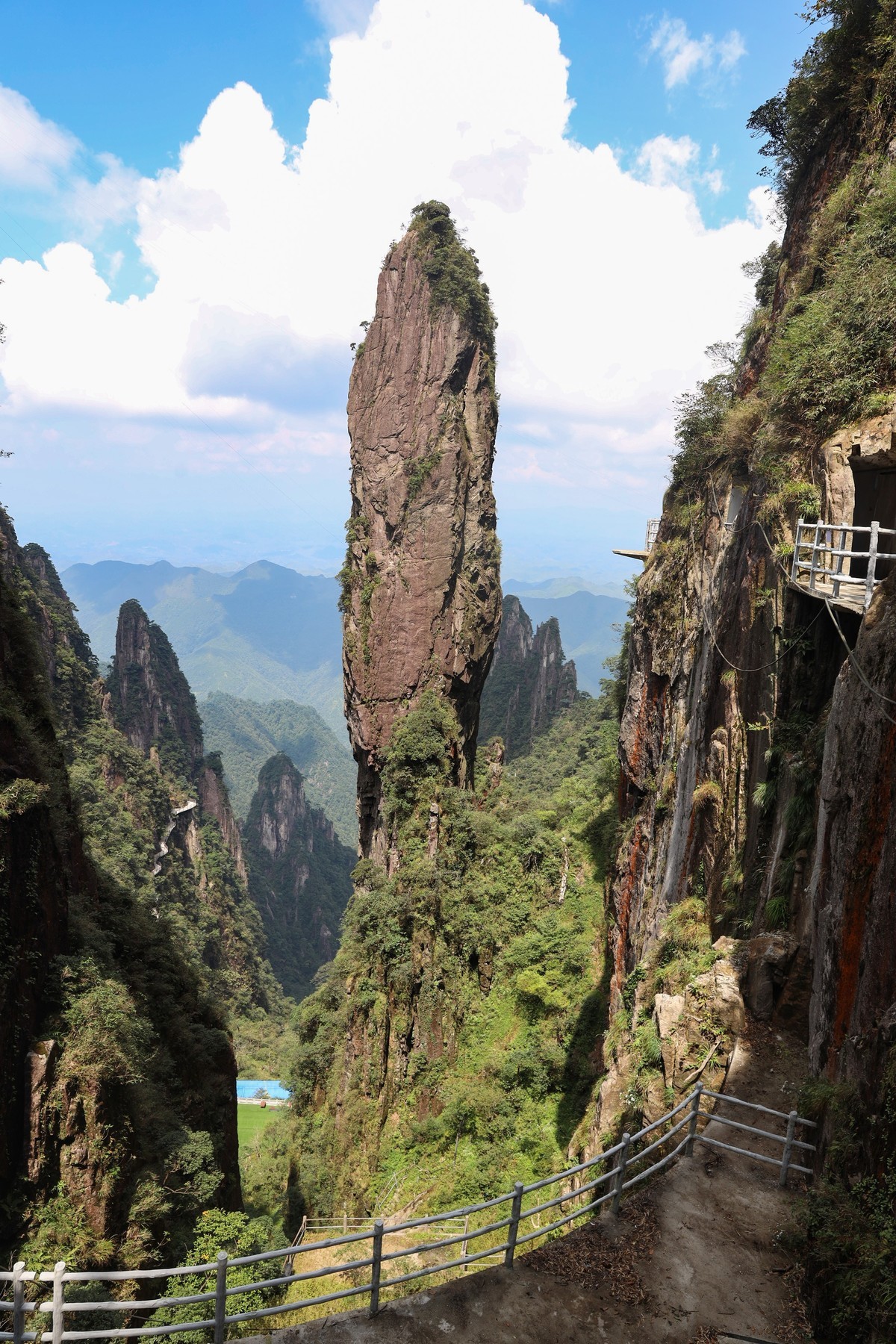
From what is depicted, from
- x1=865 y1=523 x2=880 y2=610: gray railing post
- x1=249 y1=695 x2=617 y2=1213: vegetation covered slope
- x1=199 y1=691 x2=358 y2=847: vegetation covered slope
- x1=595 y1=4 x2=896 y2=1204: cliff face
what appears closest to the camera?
x1=595 y1=4 x2=896 y2=1204: cliff face

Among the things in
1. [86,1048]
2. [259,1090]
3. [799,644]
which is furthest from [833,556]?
[259,1090]

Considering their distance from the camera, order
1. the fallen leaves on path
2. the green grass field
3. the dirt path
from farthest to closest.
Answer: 1. the green grass field
2. the fallen leaves on path
3. the dirt path

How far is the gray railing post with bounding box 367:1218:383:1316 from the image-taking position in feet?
13.2

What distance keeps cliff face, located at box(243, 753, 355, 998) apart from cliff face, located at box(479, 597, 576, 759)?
2340 cm

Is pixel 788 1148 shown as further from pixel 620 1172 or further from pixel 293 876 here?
pixel 293 876

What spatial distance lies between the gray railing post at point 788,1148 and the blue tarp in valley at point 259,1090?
125 feet

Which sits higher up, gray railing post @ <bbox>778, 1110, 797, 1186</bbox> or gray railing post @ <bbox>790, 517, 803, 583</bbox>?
gray railing post @ <bbox>790, 517, 803, 583</bbox>

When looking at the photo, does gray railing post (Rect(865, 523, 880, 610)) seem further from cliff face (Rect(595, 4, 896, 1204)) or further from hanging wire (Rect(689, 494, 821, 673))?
hanging wire (Rect(689, 494, 821, 673))

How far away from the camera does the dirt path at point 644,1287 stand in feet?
14.7

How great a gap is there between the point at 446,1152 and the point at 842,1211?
657 inches

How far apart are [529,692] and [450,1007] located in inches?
2220

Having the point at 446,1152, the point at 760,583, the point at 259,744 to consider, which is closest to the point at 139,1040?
the point at 446,1152

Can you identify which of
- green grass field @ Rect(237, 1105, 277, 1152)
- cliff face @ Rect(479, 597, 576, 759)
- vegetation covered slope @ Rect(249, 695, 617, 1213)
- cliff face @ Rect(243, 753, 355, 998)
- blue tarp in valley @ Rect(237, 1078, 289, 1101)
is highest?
cliff face @ Rect(479, 597, 576, 759)

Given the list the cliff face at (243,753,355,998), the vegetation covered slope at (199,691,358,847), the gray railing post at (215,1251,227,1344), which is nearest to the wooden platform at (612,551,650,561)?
the gray railing post at (215,1251,227,1344)
